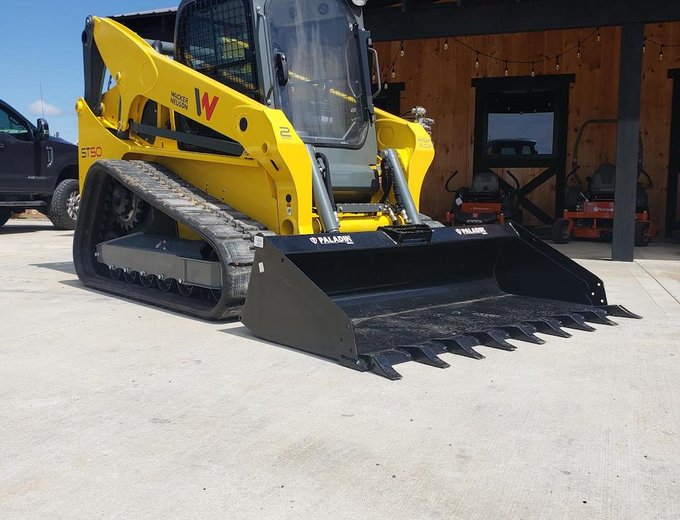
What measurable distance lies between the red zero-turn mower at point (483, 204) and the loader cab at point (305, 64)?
6344mm

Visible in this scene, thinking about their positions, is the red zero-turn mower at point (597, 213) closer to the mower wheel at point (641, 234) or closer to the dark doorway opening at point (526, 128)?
the mower wheel at point (641, 234)

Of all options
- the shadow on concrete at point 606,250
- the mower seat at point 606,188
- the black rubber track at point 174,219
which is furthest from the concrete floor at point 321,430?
the mower seat at point 606,188

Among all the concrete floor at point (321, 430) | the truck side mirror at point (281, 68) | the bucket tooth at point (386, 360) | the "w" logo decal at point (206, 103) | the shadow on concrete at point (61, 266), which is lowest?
the concrete floor at point (321, 430)

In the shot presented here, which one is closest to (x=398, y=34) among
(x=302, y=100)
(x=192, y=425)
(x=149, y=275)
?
(x=302, y=100)

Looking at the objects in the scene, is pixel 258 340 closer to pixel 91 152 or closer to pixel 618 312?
pixel 618 312

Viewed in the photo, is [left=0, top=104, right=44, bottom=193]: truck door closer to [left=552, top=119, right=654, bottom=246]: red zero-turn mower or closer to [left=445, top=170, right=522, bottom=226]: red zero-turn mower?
[left=445, top=170, right=522, bottom=226]: red zero-turn mower

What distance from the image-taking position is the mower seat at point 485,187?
1212 cm

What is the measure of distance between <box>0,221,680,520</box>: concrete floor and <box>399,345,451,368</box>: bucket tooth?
0.27 feet

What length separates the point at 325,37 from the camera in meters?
5.71

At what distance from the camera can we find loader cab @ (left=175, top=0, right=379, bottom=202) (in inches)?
205

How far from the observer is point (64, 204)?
476 inches

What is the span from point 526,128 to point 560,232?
291 centimetres

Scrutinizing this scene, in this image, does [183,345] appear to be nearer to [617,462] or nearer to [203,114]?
[203,114]

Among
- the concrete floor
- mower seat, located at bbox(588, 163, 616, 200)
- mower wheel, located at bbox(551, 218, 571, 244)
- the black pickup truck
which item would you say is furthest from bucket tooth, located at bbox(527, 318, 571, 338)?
the black pickup truck
